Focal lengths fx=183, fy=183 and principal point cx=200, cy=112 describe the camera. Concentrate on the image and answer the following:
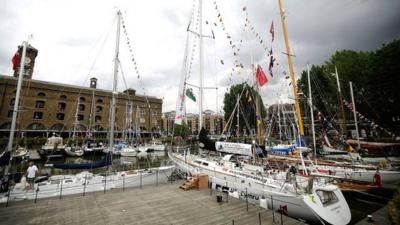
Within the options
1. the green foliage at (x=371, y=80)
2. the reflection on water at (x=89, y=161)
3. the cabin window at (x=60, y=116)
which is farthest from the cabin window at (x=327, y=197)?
the cabin window at (x=60, y=116)

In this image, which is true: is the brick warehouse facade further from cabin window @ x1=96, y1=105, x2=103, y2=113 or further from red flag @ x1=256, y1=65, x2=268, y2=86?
red flag @ x1=256, y1=65, x2=268, y2=86

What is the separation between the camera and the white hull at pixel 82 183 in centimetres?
982

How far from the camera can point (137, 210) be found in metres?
8.04

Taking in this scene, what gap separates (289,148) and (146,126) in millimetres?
50271

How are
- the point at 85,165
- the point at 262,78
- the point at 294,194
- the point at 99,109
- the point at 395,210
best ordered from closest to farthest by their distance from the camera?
the point at 395,210 < the point at 294,194 < the point at 85,165 < the point at 262,78 < the point at 99,109

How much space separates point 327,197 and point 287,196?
170 centimetres

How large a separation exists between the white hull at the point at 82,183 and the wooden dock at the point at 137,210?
867 mm

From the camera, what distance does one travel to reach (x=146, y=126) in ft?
213

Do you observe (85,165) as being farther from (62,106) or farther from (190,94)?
(62,106)

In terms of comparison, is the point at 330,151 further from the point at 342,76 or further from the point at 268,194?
the point at 342,76

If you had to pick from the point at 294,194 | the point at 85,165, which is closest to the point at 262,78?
the point at 294,194

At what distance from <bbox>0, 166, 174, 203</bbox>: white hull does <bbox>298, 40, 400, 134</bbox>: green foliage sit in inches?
881

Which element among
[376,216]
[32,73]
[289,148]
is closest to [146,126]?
[32,73]

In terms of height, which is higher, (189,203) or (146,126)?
(146,126)
